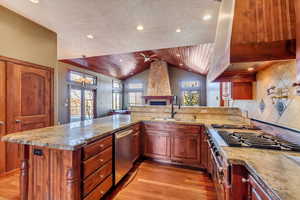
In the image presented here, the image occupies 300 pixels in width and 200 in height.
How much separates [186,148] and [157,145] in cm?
56

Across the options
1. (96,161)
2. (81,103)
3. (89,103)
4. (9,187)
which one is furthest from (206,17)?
(89,103)

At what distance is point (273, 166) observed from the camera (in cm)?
87

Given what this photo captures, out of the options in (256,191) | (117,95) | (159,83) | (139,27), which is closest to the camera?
(256,191)

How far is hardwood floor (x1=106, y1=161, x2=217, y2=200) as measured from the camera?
1.87m

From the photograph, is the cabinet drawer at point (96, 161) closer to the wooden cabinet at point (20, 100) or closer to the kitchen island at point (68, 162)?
the kitchen island at point (68, 162)

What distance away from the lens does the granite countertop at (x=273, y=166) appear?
643 millimetres

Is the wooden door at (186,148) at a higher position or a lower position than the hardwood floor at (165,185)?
higher

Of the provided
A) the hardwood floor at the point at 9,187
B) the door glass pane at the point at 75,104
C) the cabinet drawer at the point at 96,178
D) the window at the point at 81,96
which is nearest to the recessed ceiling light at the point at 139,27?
the cabinet drawer at the point at 96,178

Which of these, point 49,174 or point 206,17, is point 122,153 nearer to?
point 49,174

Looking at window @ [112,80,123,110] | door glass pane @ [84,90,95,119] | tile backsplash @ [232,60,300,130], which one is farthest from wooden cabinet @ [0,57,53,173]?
window @ [112,80,123,110]

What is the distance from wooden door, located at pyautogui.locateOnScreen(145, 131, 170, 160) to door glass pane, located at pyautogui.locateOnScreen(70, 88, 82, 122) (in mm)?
4795

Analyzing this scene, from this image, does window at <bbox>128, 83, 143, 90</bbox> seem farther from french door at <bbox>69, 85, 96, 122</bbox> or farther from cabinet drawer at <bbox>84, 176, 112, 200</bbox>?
cabinet drawer at <bbox>84, 176, 112, 200</bbox>

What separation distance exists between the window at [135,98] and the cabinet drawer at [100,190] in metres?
8.62

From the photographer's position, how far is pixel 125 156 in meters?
2.21
